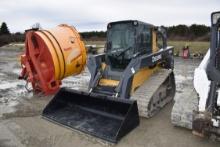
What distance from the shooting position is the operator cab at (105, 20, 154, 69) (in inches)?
240

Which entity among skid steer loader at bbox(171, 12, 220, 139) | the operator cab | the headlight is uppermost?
the headlight

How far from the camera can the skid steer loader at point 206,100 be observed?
3876 mm

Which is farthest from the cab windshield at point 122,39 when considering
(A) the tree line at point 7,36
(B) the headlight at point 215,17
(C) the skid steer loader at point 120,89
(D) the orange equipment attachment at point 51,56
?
(A) the tree line at point 7,36

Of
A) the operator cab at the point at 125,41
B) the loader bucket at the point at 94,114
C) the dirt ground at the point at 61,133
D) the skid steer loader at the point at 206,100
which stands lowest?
the dirt ground at the point at 61,133

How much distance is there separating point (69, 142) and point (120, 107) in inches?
43.4

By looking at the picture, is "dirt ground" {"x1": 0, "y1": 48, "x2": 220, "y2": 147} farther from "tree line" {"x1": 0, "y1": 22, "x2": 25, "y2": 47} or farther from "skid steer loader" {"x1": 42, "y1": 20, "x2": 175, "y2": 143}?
"tree line" {"x1": 0, "y1": 22, "x2": 25, "y2": 47}

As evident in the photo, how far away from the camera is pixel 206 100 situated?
419 centimetres

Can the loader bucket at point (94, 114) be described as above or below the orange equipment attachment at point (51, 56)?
below

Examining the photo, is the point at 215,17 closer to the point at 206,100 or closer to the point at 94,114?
the point at 206,100

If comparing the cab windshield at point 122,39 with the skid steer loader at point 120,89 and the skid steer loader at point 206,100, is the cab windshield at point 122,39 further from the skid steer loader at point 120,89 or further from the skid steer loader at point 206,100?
the skid steer loader at point 206,100

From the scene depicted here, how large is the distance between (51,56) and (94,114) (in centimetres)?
226

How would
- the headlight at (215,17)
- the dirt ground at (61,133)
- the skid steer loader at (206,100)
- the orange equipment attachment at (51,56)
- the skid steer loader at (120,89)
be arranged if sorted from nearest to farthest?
1. the skid steer loader at (206,100)
2. the headlight at (215,17)
3. the dirt ground at (61,133)
4. the skid steer loader at (120,89)
5. the orange equipment attachment at (51,56)

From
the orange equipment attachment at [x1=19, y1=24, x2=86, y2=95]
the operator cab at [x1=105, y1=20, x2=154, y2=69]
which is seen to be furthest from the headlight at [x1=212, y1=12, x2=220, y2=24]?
the orange equipment attachment at [x1=19, y1=24, x2=86, y2=95]

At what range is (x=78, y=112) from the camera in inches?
227
